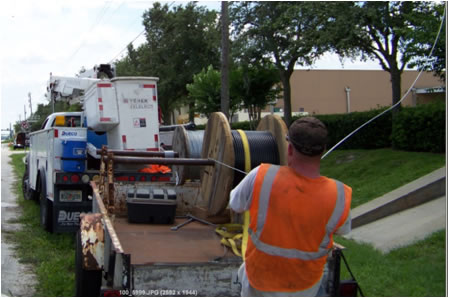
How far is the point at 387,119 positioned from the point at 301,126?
16961 mm

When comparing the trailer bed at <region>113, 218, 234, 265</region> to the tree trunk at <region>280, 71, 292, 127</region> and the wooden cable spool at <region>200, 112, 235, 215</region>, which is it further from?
the tree trunk at <region>280, 71, 292, 127</region>

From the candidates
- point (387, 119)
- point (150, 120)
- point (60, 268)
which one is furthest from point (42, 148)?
point (387, 119)

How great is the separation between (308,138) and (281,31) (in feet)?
55.6

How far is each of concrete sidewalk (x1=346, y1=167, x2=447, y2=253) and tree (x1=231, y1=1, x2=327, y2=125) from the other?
23.6ft

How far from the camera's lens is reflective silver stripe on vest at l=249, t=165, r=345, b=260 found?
3.26m

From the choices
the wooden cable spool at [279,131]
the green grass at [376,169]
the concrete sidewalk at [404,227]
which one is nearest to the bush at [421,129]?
the green grass at [376,169]

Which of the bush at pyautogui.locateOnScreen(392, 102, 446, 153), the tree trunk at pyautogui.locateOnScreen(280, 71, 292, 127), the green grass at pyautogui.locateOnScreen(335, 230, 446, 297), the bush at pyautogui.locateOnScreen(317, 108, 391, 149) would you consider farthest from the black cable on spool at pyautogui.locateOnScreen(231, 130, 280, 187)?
the tree trunk at pyautogui.locateOnScreen(280, 71, 292, 127)

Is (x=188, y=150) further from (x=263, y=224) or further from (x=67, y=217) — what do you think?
(x=263, y=224)

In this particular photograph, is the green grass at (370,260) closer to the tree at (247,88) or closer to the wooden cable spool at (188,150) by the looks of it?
the wooden cable spool at (188,150)

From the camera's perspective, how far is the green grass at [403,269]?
6805 mm

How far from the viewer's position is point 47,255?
8992mm

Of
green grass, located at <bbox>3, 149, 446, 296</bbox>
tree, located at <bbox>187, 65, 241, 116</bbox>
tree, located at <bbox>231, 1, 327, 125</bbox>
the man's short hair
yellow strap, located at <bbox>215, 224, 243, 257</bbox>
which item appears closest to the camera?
the man's short hair

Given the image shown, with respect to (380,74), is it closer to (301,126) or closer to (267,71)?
(267,71)

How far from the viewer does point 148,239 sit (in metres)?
5.39
